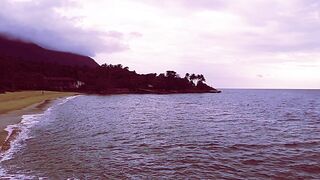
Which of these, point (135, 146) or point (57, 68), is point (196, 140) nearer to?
point (135, 146)

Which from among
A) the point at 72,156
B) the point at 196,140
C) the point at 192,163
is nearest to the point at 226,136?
the point at 196,140

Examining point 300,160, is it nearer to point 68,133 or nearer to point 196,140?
point 196,140

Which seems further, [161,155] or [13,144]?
[13,144]

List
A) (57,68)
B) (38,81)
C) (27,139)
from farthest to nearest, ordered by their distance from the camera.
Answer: (57,68) < (38,81) < (27,139)

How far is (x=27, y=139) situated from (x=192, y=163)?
499 inches

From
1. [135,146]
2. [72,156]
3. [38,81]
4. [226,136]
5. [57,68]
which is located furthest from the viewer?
[57,68]

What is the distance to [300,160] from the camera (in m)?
18.0

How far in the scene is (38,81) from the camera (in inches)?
6230

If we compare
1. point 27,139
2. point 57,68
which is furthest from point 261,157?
point 57,68

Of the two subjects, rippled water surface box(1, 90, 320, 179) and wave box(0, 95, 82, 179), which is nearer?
wave box(0, 95, 82, 179)

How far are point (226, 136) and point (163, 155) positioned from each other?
958 centimetres

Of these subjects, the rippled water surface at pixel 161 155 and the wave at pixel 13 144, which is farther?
the rippled water surface at pixel 161 155

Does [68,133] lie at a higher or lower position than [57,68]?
lower

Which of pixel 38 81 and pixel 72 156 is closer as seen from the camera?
pixel 72 156
